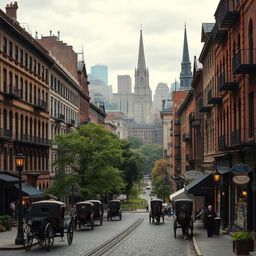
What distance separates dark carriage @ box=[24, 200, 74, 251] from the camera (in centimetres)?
2452

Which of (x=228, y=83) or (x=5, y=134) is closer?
(x=228, y=83)

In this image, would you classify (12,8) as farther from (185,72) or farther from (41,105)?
(185,72)

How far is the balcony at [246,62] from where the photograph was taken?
24484 mm

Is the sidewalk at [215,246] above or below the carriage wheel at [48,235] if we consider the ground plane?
below

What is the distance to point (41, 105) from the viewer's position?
62.9m

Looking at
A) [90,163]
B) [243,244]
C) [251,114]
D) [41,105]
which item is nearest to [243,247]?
[243,244]

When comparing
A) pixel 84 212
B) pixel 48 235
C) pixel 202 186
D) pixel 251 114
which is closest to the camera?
pixel 48 235

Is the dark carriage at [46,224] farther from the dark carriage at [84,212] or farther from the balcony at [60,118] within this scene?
the balcony at [60,118]

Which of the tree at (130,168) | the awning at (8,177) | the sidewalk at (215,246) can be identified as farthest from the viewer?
the tree at (130,168)

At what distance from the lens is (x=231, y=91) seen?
32531 millimetres

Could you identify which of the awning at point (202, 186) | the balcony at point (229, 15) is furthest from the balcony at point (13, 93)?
the balcony at point (229, 15)

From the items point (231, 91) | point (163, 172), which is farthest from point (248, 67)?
point (163, 172)

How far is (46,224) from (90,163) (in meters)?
36.0

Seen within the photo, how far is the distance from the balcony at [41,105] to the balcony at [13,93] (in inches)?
243
